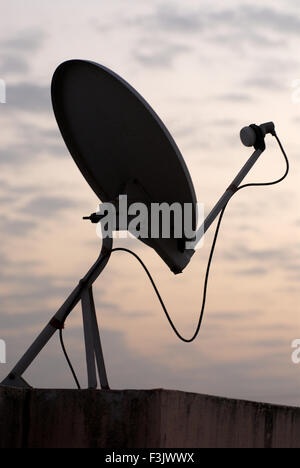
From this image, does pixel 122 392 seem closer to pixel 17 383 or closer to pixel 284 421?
pixel 17 383

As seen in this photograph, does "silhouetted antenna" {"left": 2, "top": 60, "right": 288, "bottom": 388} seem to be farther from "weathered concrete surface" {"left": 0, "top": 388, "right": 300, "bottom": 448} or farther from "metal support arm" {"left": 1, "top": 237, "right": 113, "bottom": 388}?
"weathered concrete surface" {"left": 0, "top": 388, "right": 300, "bottom": 448}

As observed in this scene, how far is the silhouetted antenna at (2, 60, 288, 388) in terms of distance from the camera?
10156 millimetres

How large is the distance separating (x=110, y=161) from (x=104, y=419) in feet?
11.0

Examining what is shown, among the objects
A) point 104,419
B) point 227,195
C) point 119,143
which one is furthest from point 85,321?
point 227,195

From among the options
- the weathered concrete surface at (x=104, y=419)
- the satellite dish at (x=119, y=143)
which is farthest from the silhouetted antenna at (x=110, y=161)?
the weathered concrete surface at (x=104, y=419)

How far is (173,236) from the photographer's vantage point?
1094cm

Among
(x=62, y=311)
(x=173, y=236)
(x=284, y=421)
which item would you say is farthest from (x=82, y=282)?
(x=284, y=421)

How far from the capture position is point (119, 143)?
10.8 metres

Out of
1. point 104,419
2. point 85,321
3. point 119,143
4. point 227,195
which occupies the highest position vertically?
point 119,143

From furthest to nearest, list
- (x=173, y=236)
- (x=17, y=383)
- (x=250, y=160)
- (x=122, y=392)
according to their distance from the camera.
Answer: (x=250, y=160) → (x=173, y=236) → (x=17, y=383) → (x=122, y=392)

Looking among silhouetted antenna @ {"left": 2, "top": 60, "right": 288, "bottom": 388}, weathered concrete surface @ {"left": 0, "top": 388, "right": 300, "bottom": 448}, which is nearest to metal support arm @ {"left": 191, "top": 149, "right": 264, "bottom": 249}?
silhouetted antenna @ {"left": 2, "top": 60, "right": 288, "bottom": 388}

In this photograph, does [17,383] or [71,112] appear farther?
[71,112]

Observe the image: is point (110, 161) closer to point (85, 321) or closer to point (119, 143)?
point (119, 143)
